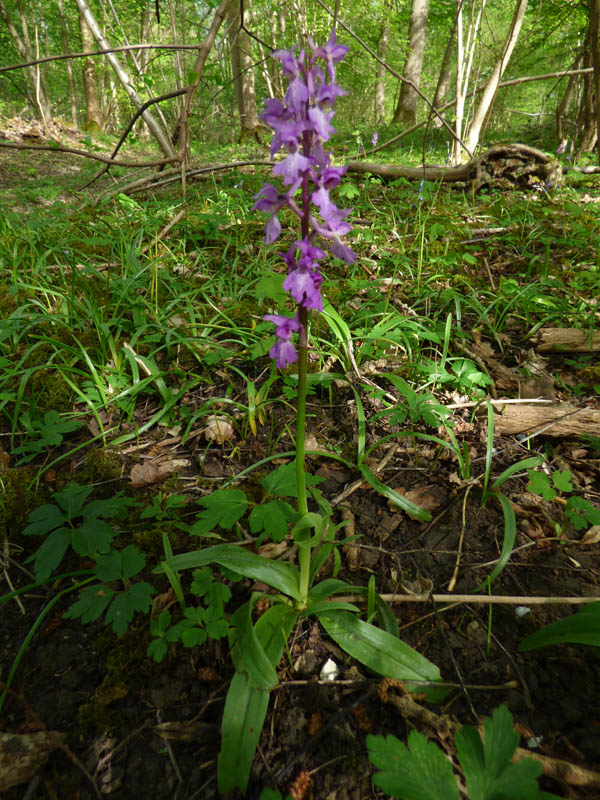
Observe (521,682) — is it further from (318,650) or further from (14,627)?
(14,627)

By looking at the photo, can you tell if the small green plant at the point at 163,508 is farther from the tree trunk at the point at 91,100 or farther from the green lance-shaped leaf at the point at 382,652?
the tree trunk at the point at 91,100

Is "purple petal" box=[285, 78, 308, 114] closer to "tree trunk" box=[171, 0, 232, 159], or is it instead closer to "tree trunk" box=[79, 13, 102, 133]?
"tree trunk" box=[171, 0, 232, 159]

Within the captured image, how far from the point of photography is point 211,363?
2.64 metres

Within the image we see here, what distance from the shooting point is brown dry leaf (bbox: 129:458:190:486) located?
1.98m

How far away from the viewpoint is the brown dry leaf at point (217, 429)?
2.21 m

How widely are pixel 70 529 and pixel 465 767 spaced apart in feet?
4.78

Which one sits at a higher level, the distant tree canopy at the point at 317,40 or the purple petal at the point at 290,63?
the distant tree canopy at the point at 317,40

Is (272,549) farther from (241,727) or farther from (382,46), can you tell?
(382,46)

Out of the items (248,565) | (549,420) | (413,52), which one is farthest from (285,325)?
(413,52)

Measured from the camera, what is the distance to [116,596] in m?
1.36

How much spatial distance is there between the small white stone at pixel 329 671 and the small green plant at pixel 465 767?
357 millimetres

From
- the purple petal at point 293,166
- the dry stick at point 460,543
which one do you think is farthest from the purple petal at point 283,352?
the dry stick at point 460,543

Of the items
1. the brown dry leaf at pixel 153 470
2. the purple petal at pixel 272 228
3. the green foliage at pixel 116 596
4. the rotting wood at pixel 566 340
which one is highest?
the purple petal at pixel 272 228

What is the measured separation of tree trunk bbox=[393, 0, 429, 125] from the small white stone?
1487 centimetres
